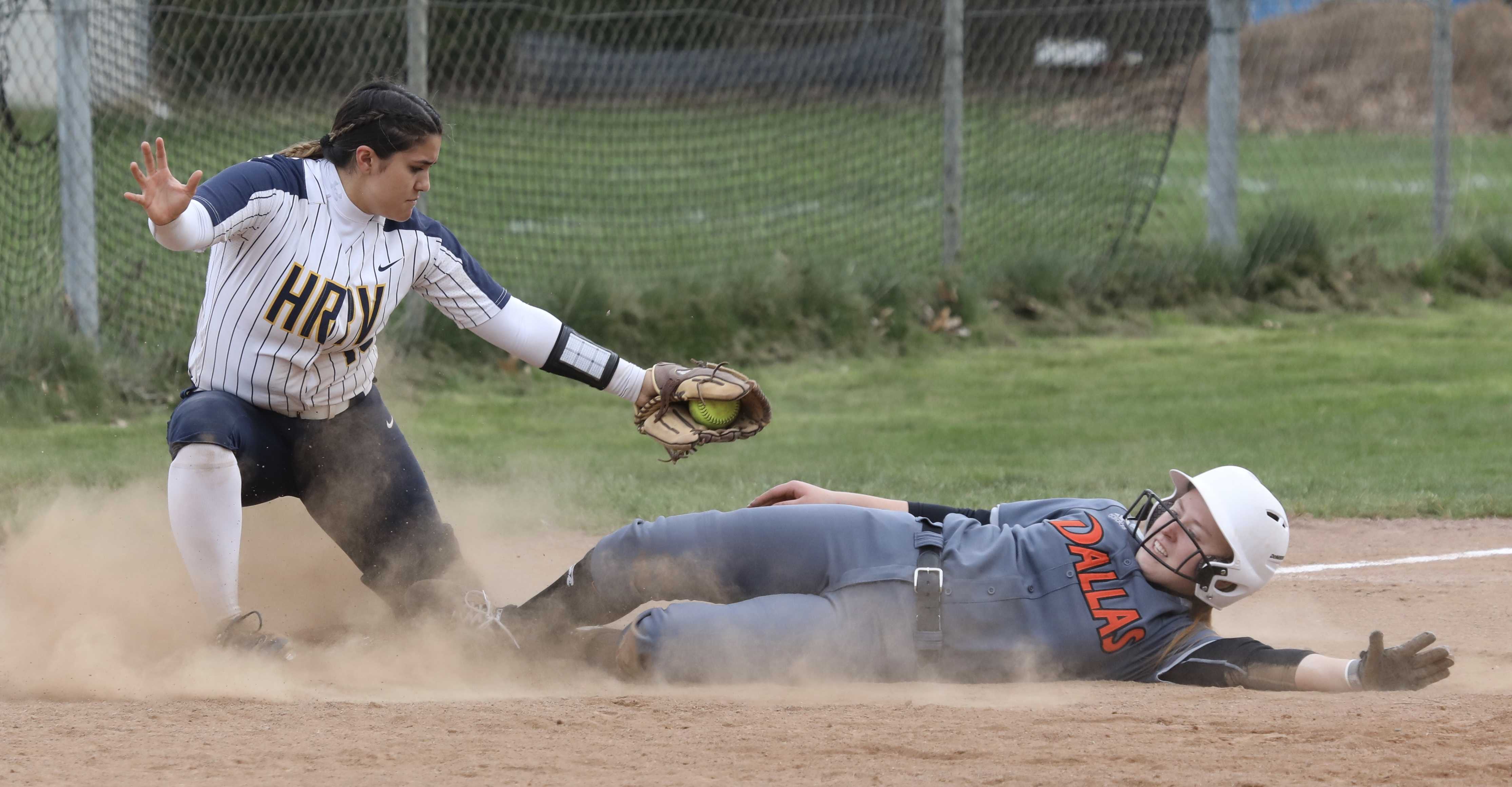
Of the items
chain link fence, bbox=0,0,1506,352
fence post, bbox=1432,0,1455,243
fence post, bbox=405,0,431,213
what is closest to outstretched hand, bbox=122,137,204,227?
fence post, bbox=405,0,431,213

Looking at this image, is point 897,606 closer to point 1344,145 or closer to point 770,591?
point 770,591

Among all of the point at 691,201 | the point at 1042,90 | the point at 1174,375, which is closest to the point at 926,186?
the point at 1042,90

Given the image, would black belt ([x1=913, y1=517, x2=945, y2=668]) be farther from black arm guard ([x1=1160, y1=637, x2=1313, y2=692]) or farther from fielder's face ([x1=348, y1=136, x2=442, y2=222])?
fielder's face ([x1=348, y1=136, x2=442, y2=222])

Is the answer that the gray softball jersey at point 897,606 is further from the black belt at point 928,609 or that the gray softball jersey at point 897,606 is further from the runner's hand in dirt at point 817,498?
the runner's hand in dirt at point 817,498

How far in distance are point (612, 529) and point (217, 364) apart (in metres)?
2.33

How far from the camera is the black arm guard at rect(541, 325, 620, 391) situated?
4922mm

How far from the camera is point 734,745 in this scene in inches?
138

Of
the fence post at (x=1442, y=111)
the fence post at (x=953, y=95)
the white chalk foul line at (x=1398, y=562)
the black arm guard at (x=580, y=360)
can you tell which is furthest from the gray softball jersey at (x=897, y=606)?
the fence post at (x=1442, y=111)

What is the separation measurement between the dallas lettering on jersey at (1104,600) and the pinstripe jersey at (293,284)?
2.24 m

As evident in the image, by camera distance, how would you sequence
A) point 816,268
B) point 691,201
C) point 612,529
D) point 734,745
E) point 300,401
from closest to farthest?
point 734,745, point 300,401, point 612,529, point 816,268, point 691,201

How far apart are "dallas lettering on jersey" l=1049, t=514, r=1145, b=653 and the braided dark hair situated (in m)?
2.26

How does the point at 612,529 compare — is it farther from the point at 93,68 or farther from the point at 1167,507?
the point at 93,68

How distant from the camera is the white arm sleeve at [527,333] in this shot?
491 centimetres

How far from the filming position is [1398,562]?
602 cm
